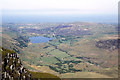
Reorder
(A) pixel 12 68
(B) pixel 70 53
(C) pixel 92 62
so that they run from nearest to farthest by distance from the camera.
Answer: (A) pixel 12 68 → (C) pixel 92 62 → (B) pixel 70 53

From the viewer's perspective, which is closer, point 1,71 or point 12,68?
point 1,71

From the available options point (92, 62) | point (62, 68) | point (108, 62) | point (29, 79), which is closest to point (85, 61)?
point (92, 62)

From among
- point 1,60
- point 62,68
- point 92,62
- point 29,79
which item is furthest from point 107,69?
point 1,60

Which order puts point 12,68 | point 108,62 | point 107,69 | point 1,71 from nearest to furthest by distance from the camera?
point 1,71 < point 12,68 < point 107,69 < point 108,62

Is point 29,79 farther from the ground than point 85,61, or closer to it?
farther from the ground

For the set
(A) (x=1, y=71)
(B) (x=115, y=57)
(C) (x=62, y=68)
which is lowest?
(C) (x=62, y=68)

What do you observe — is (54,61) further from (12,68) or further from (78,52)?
(12,68)

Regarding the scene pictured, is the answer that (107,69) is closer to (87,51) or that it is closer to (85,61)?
(85,61)

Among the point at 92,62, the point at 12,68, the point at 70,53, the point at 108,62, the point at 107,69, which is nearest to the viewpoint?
the point at 12,68

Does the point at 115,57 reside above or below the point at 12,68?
below
